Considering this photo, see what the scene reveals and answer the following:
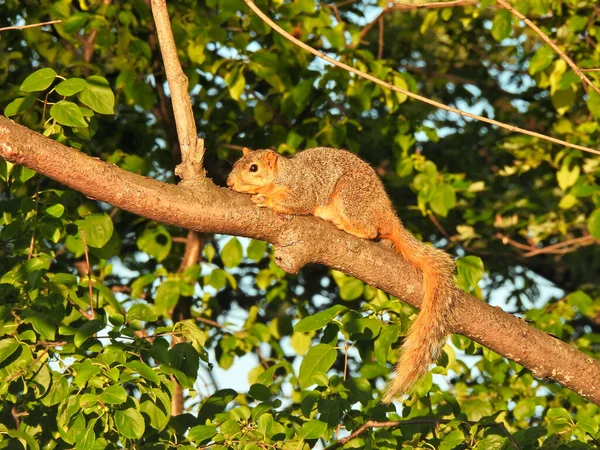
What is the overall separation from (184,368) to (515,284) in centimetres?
332

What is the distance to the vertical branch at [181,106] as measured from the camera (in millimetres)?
2285

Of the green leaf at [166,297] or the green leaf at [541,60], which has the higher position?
the green leaf at [541,60]

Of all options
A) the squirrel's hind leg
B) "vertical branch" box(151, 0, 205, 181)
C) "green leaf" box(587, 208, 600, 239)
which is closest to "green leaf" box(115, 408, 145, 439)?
"vertical branch" box(151, 0, 205, 181)

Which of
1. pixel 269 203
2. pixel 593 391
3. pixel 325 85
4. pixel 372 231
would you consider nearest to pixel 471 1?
pixel 325 85

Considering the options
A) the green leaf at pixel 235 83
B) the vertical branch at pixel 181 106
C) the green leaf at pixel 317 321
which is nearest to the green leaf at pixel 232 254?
the green leaf at pixel 235 83

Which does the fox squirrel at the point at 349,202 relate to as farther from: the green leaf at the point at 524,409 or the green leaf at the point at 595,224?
the green leaf at the point at 595,224

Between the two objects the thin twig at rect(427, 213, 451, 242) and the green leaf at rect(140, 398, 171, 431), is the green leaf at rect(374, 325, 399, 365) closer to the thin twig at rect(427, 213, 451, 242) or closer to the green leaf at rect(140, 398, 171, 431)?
the green leaf at rect(140, 398, 171, 431)

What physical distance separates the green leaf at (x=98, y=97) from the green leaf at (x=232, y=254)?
5.10 ft

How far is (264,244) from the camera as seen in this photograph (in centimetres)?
425

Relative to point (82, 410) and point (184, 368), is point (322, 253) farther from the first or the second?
point (82, 410)

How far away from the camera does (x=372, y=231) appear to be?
3.26m

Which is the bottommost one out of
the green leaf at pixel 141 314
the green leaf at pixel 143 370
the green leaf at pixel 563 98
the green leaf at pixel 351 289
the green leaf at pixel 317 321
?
the green leaf at pixel 351 289

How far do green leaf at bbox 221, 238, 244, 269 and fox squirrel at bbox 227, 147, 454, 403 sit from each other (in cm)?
77

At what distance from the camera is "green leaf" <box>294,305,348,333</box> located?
2730mm
